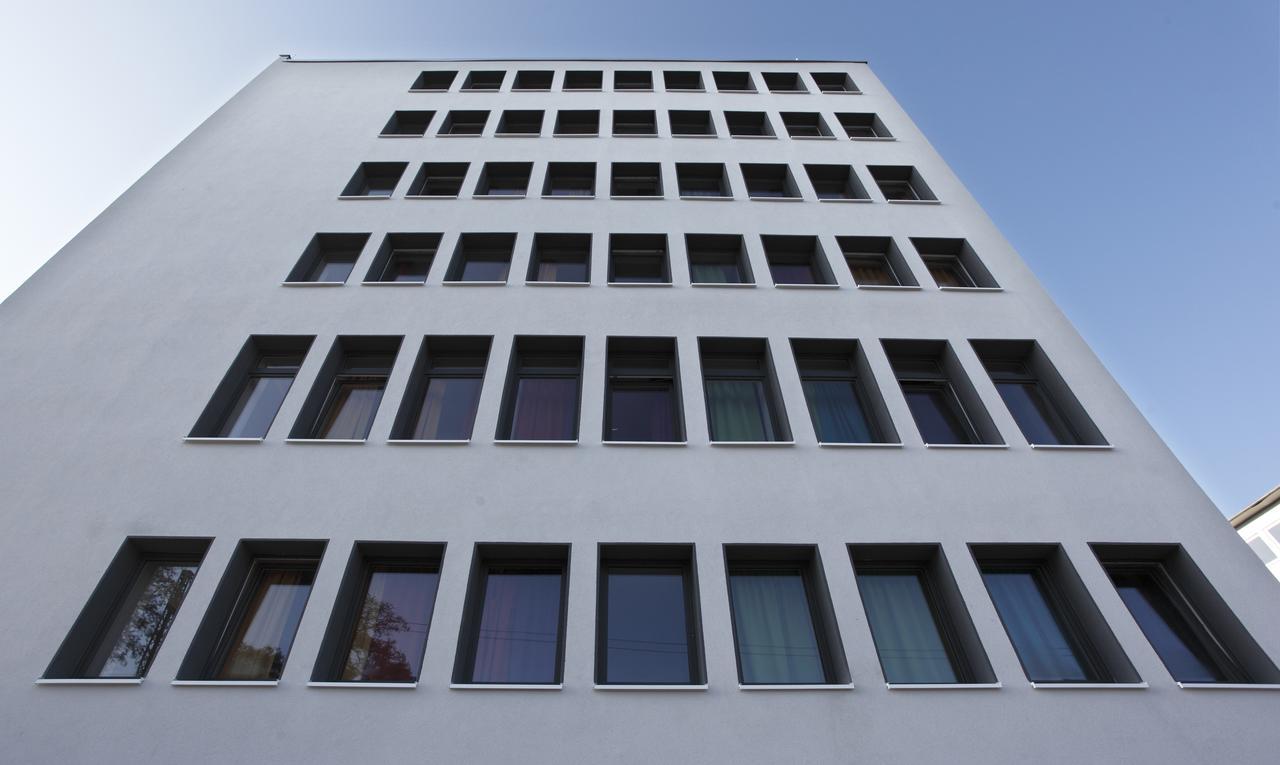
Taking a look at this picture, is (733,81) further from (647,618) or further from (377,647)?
(377,647)

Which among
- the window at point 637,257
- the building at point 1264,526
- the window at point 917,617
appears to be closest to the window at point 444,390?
the window at point 637,257

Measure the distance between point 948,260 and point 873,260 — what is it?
1868 millimetres

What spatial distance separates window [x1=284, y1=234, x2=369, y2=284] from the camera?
16.0m

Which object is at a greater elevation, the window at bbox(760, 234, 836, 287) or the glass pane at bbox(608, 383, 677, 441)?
the window at bbox(760, 234, 836, 287)

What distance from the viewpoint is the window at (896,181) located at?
1938 centimetres

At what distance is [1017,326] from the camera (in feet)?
47.4

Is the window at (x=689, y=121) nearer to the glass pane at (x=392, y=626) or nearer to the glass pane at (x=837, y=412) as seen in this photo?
the glass pane at (x=837, y=412)

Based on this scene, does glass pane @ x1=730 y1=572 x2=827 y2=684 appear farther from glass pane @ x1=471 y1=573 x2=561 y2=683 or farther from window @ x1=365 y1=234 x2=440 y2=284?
window @ x1=365 y1=234 x2=440 y2=284

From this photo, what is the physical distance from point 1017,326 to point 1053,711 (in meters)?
8.24

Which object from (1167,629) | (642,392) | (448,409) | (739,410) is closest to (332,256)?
(448,409)

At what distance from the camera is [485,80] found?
941 inches

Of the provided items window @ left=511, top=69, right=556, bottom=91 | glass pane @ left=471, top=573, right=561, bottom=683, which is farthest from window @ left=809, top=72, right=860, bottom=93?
glass pane @ left=471, top=573, right=561, bottom=683

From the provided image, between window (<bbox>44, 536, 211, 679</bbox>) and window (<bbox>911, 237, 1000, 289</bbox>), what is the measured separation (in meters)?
16.3

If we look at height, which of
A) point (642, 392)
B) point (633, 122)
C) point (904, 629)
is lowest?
point (904, 629)
